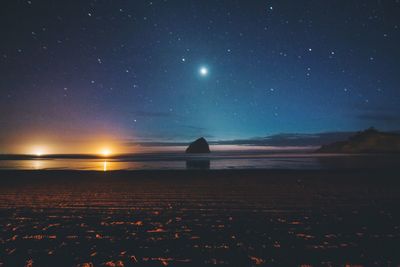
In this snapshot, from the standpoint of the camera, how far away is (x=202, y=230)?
8.33 m

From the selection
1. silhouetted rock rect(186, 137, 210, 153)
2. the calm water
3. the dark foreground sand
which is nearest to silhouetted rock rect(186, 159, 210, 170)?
the calm water

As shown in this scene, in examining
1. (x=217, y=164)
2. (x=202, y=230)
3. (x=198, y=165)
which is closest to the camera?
(x=202, y=230)

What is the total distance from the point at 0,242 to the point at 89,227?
7.39ft

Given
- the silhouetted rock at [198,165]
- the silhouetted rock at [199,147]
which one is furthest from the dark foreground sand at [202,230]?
the silhouetted rock at [199,147]

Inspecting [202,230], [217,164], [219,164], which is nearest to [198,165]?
[217,164]

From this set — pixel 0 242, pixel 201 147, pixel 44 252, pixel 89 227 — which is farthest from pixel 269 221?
pixel 201 147

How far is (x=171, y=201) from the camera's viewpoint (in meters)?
13.1

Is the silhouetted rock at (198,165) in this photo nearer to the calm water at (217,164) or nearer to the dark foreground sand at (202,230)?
the calm water at (217,164)

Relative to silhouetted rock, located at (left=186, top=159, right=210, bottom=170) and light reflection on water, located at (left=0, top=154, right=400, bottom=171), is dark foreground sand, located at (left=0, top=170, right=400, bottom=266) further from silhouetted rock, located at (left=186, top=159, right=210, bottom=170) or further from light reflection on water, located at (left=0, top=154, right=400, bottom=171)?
light reflection on water, located at (left=0, top=154, right=400, bottom=171)

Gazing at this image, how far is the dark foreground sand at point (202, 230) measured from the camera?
617cm

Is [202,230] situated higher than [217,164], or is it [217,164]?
[202,230]

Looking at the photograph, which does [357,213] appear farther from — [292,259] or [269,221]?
[292,259]

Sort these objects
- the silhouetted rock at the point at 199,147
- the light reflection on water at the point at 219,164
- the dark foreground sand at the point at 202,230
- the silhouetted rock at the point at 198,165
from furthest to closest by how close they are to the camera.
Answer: the silhouetted rock at the point at 199,147
the light reflection on water at the point at 219,164
the silhouetted rock at the point at 198,165
the dark foreground sand at the point at 202,230

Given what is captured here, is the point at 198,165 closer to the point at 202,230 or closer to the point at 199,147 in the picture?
the point at 202,230
